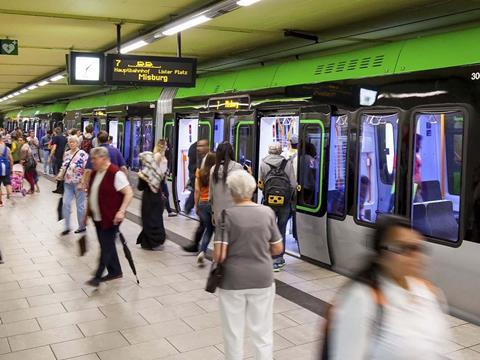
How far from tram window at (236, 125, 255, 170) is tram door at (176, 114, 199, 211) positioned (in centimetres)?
258

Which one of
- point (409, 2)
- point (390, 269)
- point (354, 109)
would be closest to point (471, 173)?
point (354, 109)

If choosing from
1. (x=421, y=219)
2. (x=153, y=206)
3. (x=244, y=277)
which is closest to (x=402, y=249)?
(x=244, y=277)

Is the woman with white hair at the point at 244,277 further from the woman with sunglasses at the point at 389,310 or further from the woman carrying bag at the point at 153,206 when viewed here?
the woman carrying bag at the point at 153,206

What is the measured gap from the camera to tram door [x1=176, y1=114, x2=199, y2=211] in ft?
35.9

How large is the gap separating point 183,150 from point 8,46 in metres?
3.77

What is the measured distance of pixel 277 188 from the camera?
634 centimetres

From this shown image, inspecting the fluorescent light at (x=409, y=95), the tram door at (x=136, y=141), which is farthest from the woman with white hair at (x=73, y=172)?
the tram door at (x=136, y=141)

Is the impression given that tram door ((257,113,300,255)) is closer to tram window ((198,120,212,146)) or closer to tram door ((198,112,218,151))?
tram door ((198,112,218,151))

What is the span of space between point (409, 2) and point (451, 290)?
329 cm

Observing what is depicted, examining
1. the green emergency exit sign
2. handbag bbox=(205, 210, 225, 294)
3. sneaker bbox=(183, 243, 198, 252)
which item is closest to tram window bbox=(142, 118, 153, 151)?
the green emergency exit sign

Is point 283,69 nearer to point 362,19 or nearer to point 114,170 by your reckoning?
point 362,19

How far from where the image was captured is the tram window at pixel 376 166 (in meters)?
5.55

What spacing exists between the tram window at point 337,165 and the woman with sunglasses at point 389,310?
4.26 m

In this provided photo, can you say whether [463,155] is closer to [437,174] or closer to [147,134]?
[437,174]
